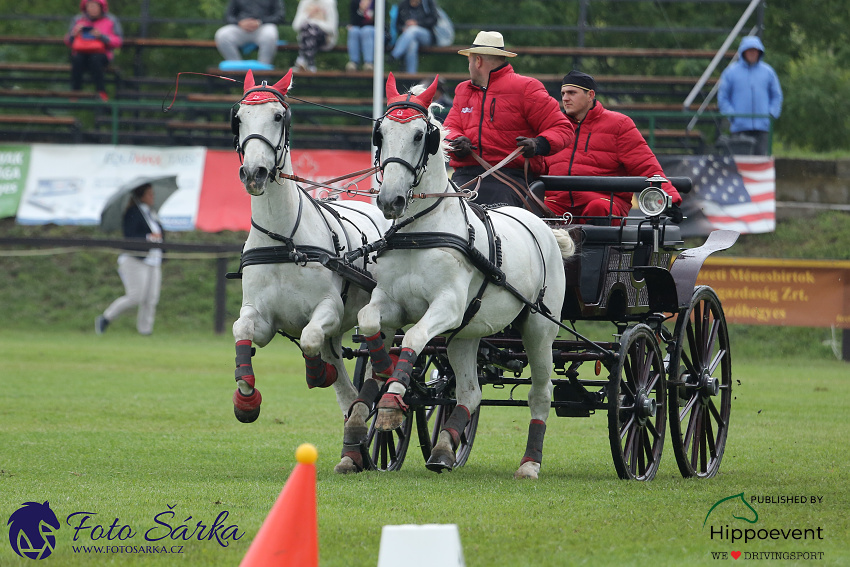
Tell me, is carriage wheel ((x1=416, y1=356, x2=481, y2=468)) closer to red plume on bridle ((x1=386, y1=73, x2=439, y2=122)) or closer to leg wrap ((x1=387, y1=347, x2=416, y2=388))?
leg wrap ((x1=387, y1=347, x2=416, y2=388))

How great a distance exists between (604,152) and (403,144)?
2590 mm

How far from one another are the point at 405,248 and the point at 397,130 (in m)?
0.67

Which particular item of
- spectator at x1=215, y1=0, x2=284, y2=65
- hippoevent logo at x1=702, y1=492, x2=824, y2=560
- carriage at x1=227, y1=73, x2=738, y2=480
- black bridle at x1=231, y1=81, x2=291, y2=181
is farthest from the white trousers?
hippoevent logo at x1=702, y1=492, x2=824, y2=560

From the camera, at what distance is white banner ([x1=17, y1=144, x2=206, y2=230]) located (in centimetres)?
1881

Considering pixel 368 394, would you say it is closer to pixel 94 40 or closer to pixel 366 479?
pixel 366 479

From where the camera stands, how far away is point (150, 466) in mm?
7535

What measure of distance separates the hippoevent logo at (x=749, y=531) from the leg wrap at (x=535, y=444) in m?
1.37

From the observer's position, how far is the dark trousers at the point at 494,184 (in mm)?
7895

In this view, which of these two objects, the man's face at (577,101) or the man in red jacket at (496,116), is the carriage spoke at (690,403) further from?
the man's face at (577,101)

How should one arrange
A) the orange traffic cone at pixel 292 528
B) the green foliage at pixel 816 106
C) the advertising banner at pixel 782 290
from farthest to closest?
1. the green foliage at pixel 816 106
2. the advertising banner at pixel 782 290
3. the orange traffic cone at pixel 292 528

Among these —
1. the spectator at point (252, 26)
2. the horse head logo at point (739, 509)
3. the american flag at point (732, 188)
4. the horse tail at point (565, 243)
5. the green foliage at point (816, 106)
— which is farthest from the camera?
the green foliage at point (816, 106)

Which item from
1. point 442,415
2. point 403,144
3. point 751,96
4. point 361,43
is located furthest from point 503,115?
point 361,43

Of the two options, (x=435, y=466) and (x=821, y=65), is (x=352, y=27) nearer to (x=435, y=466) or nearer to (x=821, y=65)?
(x=821, y=65)

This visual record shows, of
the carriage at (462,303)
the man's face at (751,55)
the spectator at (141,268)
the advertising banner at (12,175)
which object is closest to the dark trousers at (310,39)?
the spectator at (141,268)
